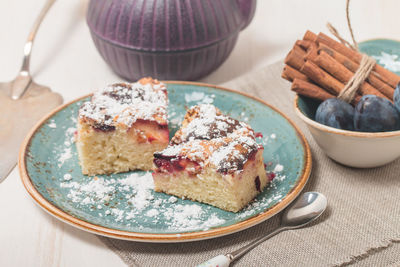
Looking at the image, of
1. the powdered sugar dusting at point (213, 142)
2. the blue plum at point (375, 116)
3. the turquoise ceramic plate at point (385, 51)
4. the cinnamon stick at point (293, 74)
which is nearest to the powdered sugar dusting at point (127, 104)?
the powdered sugar dusting at point (213, 142)

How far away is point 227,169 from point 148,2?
38.9 inches

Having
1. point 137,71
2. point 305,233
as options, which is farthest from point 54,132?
point 305,233

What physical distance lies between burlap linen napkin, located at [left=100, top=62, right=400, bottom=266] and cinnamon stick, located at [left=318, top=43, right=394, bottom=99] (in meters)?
0.31

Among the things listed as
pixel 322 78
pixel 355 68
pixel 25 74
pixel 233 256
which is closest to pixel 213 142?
pixel 233 256

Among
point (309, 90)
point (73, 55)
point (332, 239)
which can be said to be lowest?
point (332, 239)

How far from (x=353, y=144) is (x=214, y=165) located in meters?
0.50

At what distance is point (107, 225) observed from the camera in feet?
5.30

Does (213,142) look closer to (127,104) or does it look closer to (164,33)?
(127,104)

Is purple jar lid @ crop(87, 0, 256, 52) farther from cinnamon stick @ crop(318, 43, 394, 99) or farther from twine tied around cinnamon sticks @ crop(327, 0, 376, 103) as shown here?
twine tied around cinnamon sticks @ crop(327, 0, 376, 103)

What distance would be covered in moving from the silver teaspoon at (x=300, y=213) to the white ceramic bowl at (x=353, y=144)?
0.20 m

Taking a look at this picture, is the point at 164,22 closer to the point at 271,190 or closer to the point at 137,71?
the point at 137,71

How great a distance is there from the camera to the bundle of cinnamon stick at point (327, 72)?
1.93 meters

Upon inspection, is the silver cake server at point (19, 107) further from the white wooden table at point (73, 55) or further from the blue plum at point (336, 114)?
the blue plum at point (336, 114)

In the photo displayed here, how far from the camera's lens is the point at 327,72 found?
6.51 ft
